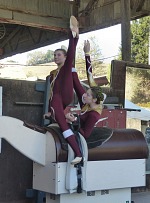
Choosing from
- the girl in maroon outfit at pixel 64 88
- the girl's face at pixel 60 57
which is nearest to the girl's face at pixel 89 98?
the girl in maroon outfit at pixel 64 88

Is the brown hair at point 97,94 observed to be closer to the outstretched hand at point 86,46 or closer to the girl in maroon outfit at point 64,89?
the girl in maroon outfit at point 64,89

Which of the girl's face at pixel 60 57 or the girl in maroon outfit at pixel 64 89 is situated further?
the girl's face at pixel 60 57

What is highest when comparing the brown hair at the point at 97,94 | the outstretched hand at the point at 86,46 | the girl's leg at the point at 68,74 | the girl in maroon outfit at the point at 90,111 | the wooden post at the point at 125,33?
the wooden post at the point at 125,33

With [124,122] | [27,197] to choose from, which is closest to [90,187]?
[27,197]

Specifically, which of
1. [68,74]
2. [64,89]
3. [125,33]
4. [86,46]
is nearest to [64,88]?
[64,89]

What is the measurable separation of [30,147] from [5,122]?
0.36 metres

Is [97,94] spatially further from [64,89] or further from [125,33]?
[125,33]

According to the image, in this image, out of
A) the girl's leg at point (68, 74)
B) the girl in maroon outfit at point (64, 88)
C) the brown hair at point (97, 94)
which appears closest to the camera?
the girl in maroon outfit at point (64, 88)

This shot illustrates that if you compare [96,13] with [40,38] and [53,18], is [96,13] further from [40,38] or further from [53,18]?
[40,38]

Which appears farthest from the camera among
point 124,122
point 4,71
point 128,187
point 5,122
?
point 4,71

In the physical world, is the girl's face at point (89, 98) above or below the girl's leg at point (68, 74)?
below

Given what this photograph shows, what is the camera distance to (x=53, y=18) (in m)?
12.0

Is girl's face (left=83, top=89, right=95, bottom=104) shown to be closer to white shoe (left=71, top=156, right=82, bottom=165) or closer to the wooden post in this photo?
white shoe (left=71, top=156, right=82, bottom=165)

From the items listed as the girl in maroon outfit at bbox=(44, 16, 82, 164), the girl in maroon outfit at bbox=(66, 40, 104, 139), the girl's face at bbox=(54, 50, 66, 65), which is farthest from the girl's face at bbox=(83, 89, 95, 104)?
the girl's face at bbox=(54, 50, 66, 65)
